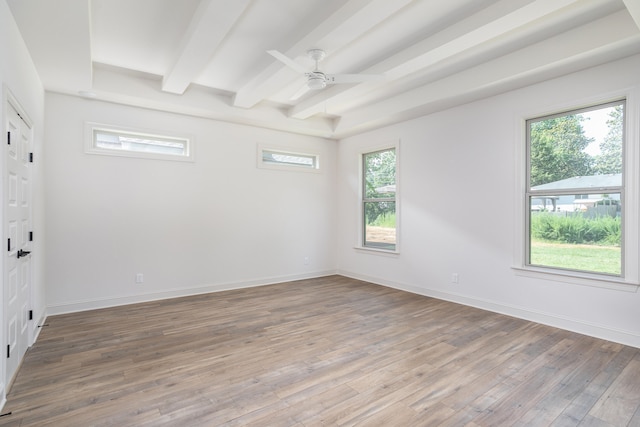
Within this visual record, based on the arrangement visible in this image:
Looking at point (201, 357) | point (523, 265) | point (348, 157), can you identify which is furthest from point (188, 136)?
point (523, 265)

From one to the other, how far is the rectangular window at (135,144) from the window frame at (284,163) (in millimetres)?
1169

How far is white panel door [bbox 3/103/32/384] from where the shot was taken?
2416mm

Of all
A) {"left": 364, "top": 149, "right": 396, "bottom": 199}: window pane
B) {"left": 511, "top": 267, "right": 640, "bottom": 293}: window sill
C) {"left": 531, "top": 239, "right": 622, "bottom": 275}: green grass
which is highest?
{"left": 364, "top": 149, "right": 396, "bottom": 199}: window pane

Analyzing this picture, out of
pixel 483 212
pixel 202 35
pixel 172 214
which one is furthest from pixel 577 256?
pixel 172 214

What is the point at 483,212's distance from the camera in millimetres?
4379

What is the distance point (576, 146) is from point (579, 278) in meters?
1.42

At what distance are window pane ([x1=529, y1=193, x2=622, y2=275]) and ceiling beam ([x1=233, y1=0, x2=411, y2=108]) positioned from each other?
9.18 ft

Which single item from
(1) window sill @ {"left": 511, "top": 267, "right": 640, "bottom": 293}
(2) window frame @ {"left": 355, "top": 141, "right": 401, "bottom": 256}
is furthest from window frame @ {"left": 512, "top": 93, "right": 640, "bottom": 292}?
(2) window frame @ {"left": 355, "top": 141, "right": 401, "bottom": 256}

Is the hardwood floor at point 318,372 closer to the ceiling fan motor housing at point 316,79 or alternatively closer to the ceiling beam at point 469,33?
the ceiling fan motor housing at point 316,79

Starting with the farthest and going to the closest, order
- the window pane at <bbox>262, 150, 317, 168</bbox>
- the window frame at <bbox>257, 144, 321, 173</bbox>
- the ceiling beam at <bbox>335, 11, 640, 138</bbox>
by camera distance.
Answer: the window pane at <bbox>262, 150, 317, 168</bbox>
the window frame at <bbox>257, 144, 321, 173</bbox>
the ceiling beam at <bbox>335, 11, 640, 138</bbox>

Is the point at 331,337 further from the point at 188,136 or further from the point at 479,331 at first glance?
the point at 188,136

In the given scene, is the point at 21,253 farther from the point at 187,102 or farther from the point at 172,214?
the point at 187,102

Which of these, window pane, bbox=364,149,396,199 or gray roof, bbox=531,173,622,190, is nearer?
gray roof, bbox=531,173,622,190

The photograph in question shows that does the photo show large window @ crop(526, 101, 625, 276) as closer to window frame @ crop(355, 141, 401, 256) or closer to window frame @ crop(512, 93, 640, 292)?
A: window frame @ crop(512, 93, 640, 292)
